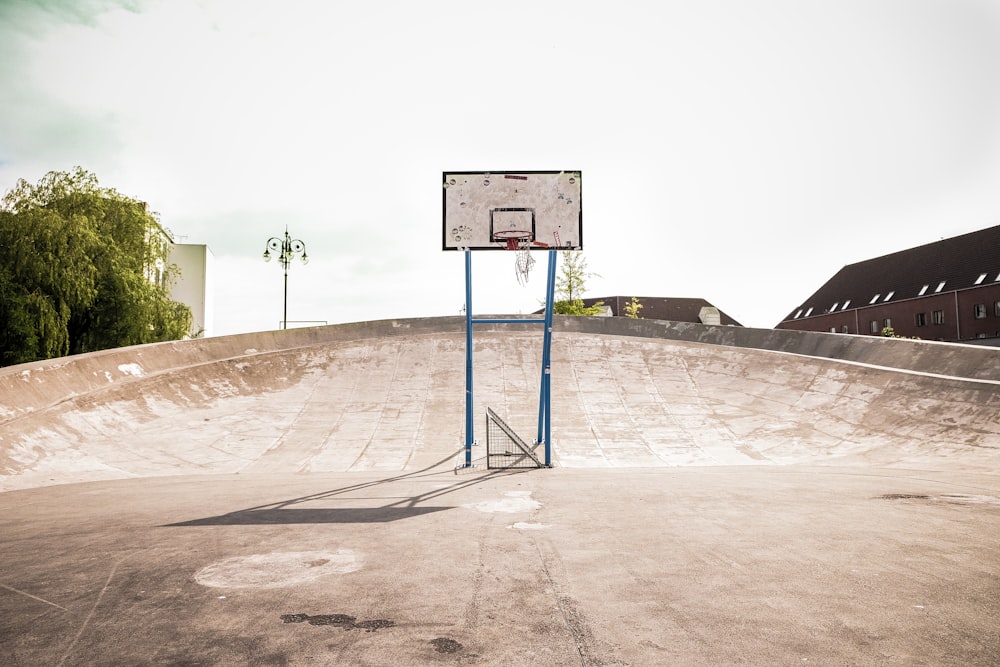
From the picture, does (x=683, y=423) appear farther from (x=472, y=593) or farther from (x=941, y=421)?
(x=472, y=593)

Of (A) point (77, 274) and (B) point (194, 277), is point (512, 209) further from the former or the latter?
(B) point (194, 277)

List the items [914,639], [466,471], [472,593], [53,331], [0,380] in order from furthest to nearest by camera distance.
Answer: [53,331]
[0,380]
[466,471]
[472,593]
[914,639]

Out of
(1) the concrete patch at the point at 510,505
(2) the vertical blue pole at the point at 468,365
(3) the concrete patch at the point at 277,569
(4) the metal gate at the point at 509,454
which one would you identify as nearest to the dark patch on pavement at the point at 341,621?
(3) the concrete patch at the point at 277,569

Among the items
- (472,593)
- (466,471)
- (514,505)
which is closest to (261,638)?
(472,593)

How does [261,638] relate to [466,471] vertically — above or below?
above

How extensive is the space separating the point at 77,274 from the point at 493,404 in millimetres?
17117

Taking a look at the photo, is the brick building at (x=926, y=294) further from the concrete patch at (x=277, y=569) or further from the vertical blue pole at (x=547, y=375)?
the concrete patch at (x=277, y=569)

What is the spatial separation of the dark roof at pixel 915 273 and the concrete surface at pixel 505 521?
4115 centimetres

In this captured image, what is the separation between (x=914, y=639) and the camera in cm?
Answer: 314

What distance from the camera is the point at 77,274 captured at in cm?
2250

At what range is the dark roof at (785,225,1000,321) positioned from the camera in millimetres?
48938

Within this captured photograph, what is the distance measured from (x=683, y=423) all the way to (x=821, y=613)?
43.7ft

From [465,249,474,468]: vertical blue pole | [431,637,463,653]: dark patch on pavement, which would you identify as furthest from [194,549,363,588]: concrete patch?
[465,249,474,468]: vertical blue pole

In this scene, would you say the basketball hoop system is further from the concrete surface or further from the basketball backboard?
the concrete surface
